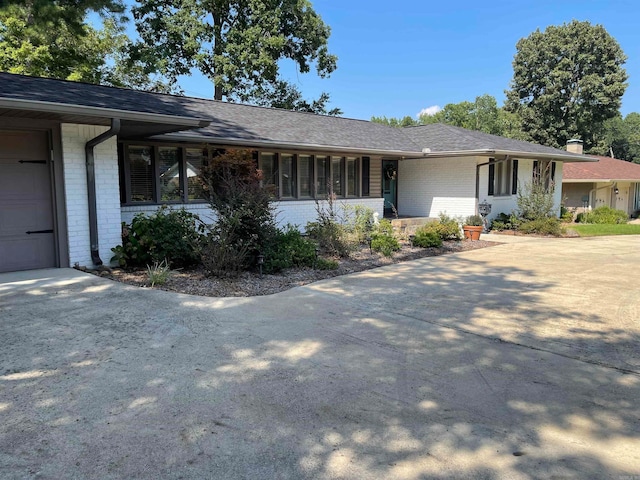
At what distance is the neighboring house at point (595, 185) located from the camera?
23969 mm

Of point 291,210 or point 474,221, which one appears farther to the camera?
point 474,221

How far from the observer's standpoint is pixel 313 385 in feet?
11.8

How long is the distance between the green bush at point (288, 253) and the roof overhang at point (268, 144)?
3.05 meters

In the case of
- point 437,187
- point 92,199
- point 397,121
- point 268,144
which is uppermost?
point 397,121

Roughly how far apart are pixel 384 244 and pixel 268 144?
378 cm

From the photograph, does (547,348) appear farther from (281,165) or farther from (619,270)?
(281,165)

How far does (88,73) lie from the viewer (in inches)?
781

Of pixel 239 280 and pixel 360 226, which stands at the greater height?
pixel 360 226

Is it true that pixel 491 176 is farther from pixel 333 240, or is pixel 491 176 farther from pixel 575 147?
pixel 575 147

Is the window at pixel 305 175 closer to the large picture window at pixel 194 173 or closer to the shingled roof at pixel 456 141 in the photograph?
the large picture window at pixel 194 173

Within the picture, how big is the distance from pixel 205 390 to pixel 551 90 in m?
38.8

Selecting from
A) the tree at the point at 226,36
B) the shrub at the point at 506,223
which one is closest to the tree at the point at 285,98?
the tree at the point at 226,36

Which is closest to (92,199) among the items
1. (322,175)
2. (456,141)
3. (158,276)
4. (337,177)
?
(158,276)

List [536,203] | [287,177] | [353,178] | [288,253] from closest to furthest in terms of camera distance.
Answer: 1. [288,253]
2. [287,177]
3. [353,178]
4. [536,203]
